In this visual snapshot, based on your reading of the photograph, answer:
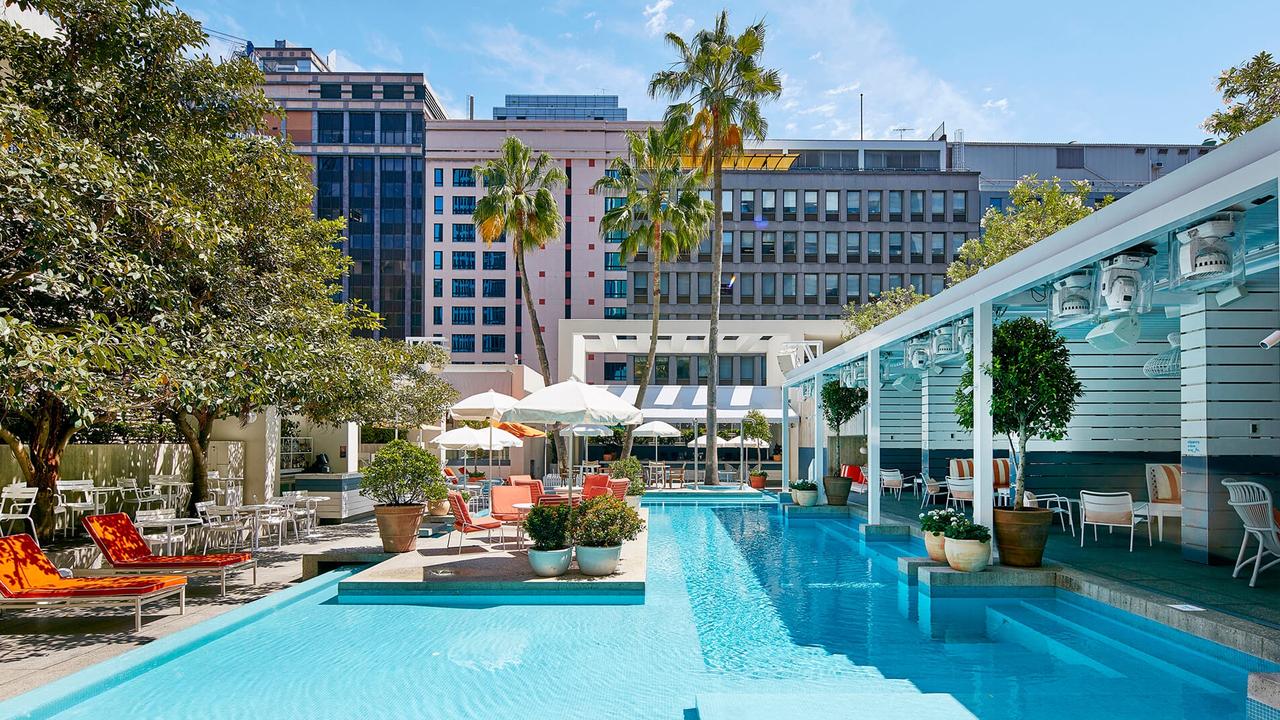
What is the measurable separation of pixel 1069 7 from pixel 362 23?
15896 mm

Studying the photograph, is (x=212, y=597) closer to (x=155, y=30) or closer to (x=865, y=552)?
(x=155, y=30)

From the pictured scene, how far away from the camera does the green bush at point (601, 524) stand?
376 inches

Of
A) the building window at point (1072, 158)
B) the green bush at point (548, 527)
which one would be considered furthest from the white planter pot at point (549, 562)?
the building window at point (1072, 158)

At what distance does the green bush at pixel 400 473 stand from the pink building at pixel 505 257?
5305cm

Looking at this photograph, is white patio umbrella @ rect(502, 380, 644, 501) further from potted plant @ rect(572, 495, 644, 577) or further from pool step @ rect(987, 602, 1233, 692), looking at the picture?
pool step @ rect(987, 602, 1233, 692)

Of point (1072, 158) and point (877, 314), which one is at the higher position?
point (1072, 158)

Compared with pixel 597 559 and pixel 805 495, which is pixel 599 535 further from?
pixel 805 495

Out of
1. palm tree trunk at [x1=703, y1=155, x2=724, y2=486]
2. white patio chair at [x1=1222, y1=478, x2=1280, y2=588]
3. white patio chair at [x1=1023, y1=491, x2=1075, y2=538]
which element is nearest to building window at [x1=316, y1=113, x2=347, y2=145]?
palm tree trunk at [x1=703, y1=155, x2=724, y2=486]

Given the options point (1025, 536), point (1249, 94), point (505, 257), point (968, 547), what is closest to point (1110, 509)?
point (1025, 536)

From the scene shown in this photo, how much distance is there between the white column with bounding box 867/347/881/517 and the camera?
13.0 meters

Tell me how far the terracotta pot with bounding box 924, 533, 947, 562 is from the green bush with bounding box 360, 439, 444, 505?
654cm

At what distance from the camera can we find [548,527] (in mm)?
9602

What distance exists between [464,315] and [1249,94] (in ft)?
190

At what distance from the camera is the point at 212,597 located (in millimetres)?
8820
